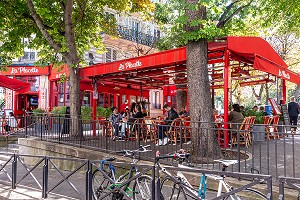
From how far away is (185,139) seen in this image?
856 cm

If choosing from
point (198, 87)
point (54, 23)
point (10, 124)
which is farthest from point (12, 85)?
point (198, 87)

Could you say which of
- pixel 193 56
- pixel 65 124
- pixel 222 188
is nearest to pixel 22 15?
pixel 65 124

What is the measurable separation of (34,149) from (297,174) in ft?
28.6

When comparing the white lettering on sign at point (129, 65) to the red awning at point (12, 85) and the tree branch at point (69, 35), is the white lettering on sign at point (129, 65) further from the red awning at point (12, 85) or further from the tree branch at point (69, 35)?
the red awning at point (12, 85)

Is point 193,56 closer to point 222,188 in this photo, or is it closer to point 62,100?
point 222,188

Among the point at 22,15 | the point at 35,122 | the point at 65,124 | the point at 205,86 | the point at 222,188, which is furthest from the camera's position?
the point at 22,15

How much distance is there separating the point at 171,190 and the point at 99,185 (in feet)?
5.23

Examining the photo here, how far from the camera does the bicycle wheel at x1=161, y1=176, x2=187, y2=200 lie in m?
5.16

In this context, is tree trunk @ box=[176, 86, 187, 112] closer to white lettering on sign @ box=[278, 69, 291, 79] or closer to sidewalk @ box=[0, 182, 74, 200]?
white lettering on sign @ box=[278, 69, 291, 79]

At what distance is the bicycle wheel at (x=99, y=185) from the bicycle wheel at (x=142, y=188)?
50 centimetres

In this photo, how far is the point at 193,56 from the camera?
8.42m

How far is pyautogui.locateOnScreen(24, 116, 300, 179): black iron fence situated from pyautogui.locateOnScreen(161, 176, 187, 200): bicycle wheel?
1.67 m

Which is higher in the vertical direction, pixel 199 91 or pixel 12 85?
pixel 12 85

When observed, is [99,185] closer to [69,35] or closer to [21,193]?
[21,193]
